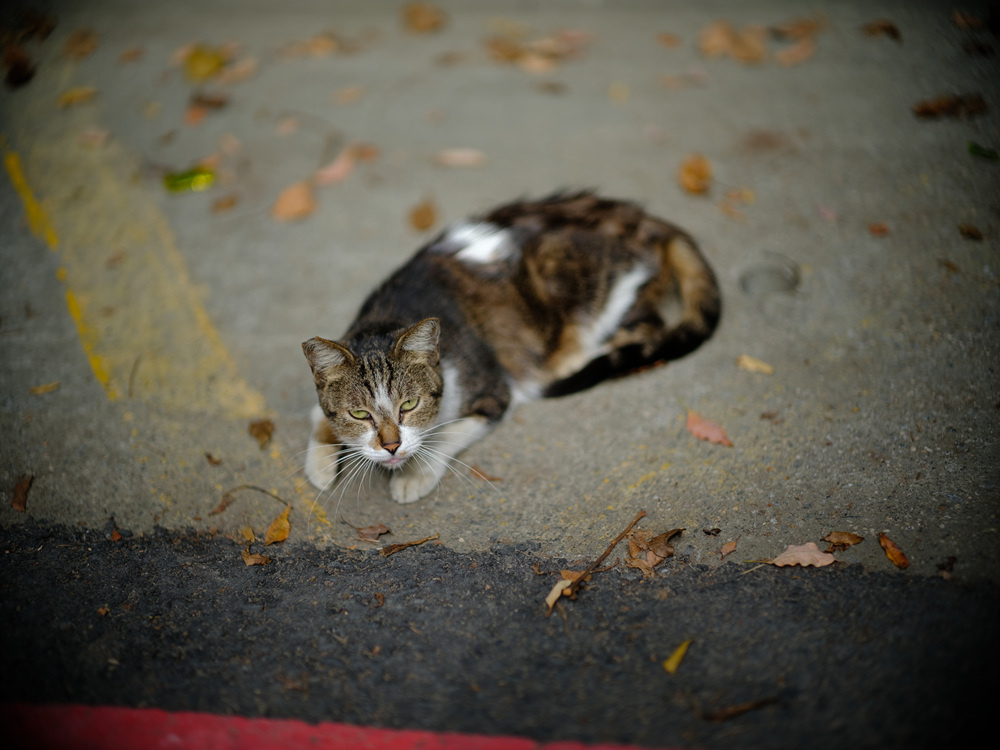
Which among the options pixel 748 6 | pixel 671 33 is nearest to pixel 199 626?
pixel 671 33

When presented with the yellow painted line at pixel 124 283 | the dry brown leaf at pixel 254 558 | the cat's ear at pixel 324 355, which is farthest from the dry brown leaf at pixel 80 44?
the dry brown leaf at pixel 254 558

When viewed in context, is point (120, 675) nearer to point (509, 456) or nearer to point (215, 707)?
point (215, 707)

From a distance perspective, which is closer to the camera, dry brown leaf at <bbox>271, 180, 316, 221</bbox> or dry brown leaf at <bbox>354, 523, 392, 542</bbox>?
dry brown leaf at <bbox>354, 523, 392, 542</bbox>

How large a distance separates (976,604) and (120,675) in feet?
9.55

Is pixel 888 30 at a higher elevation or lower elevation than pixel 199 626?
higher

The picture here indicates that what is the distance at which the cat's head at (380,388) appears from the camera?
246 centimetres

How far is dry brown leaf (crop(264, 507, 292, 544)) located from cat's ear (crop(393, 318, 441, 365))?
0.87m

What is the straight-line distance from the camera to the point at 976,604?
6.90 ft

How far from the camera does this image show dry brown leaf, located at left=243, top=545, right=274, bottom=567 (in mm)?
2510

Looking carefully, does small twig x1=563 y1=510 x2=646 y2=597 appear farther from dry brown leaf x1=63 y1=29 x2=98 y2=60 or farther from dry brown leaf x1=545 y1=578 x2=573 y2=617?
dry brown leaf x1=63 y1=29 x2=98 y2=60

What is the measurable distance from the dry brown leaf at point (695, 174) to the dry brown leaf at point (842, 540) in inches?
92.6

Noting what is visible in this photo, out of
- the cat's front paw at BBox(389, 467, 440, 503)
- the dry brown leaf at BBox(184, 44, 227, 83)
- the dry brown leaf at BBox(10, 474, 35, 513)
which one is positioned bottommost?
the dry brown leaf at BBox(10, 474, 35, 513)

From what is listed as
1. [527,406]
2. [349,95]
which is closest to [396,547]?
[527,406]

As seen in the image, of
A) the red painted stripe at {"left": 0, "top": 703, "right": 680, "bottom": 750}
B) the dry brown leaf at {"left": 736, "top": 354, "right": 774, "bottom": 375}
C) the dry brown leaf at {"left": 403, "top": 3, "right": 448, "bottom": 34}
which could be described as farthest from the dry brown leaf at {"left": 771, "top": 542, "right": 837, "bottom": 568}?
the dry brown leaf at {"left": 403, "top": 3, "right": 448, "bottom": 34}
